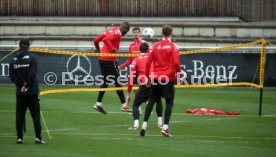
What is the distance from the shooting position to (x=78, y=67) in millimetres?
30422

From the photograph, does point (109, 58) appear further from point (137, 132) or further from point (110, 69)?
point (137, 132)

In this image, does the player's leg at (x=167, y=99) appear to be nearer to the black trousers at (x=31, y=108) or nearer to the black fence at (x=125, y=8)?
the black trousers at (x=31, y=108)

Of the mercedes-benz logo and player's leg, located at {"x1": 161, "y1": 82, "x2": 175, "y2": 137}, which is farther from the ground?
player's leg, located at {"x1": 161, "y1": 82, "x2": 175, "y2": 137}

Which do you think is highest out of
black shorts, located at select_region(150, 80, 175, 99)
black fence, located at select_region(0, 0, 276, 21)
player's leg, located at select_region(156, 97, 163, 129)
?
black fence, located at select_region(0, 0, 276, 21)

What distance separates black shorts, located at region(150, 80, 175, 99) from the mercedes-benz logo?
1191 centimetres

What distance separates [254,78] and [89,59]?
5.77 meters

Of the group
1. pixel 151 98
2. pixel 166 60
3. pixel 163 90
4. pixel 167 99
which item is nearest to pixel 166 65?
pixel 166 60

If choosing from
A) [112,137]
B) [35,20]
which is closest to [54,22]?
[35,20]

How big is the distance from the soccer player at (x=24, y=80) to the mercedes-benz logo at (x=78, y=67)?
42.7 ft

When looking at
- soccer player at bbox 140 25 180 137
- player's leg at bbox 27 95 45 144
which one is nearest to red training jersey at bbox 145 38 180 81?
soccer player at bbox 140 25 180 137

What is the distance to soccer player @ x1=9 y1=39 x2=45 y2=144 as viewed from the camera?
16.5 metres

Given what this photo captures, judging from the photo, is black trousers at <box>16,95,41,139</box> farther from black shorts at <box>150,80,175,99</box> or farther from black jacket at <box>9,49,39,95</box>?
black shorts at <box>150,80,175,99</box>

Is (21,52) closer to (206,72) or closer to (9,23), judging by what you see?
(206,72)

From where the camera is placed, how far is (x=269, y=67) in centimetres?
3114
